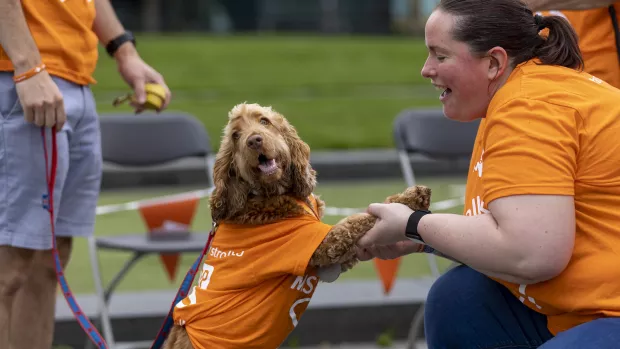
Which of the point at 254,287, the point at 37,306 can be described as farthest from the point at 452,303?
the point at 37,306

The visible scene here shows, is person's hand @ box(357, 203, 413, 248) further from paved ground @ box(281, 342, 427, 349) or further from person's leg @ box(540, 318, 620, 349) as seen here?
paved ground @ box(281, 342, 427, 349)

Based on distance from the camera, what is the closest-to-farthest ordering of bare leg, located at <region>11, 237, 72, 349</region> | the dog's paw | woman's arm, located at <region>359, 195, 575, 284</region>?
woman's arm, located at <region>359, 195, 575, 284</region>, the dog's paw, bare leg, located at <region>11, 237, 72, 349</region>

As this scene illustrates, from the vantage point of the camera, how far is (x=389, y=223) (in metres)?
2.87

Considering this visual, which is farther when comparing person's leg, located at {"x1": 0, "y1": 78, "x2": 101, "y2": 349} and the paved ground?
the paved ground

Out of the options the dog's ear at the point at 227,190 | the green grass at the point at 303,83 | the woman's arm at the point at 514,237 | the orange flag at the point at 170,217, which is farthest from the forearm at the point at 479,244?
the green grass at the point at 303,83

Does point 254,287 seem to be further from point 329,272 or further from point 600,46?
point 600,46

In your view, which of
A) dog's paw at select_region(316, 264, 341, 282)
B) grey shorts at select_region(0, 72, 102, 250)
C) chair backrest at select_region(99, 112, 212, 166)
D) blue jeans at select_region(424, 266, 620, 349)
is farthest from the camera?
chair backrest at select_region(99, 112, 212, 166)

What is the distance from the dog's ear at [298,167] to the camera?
3.34 metres

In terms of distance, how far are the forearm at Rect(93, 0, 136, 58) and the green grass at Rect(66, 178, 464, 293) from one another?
2194mm

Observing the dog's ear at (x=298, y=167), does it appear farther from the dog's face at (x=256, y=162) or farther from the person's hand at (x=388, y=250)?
the person's hand at (x=388, y=250)

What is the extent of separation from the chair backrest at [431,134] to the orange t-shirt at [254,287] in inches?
85.0

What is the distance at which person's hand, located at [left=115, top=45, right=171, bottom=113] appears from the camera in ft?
13.1

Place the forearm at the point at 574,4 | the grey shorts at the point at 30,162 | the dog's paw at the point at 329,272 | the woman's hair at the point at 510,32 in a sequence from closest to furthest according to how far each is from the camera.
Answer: the woman's hair at the point at 510,32, the dog's paw at the point at 329,272, the grey shorts at the point at 30,162, the forearm at the point at 574,4

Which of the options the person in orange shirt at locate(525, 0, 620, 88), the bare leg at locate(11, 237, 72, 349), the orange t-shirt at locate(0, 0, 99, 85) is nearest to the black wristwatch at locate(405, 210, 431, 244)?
the person in orange shirt at locate(525, 0, 620, 88)
